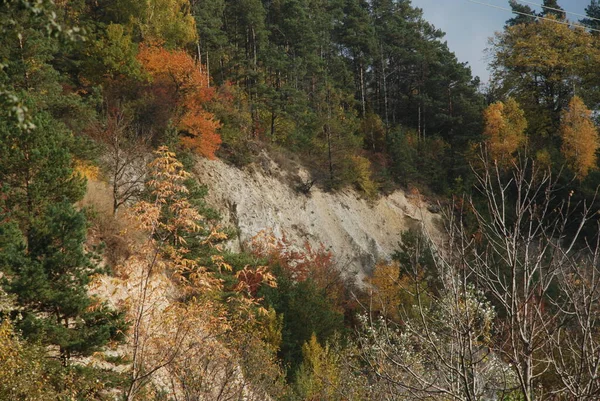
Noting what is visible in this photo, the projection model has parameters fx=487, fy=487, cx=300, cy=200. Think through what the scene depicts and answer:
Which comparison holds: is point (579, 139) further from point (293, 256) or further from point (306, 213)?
point (293, 256)

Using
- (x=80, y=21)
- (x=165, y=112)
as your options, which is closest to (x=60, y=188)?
(x=165, y=112)

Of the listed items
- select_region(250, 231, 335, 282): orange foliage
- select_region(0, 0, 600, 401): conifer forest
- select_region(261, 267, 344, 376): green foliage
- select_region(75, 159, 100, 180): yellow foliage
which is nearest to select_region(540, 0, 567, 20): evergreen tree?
select_region(0, 0, 600, 401): conifer forest

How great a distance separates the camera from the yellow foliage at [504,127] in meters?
36.4

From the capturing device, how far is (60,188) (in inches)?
493

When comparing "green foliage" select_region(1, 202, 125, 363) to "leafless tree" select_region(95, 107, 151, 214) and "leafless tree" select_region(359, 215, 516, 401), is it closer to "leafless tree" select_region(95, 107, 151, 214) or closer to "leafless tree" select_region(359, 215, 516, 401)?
"leafless tree" select_region(359, 215, 516, 401)

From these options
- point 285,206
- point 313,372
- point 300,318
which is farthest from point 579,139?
point 313,372

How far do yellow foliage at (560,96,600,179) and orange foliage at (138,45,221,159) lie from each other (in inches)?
1025

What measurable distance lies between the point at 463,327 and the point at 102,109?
22689 mm

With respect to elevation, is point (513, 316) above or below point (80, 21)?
below

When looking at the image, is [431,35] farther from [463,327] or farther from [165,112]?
[463,327]

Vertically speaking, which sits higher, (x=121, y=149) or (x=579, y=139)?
(x=579, y=139)

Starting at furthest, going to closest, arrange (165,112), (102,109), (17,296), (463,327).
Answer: (165,112) → (102,109) → (17,296) → (463,327)

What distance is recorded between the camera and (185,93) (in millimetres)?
26297

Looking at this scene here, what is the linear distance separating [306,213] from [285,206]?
145 centimetres
